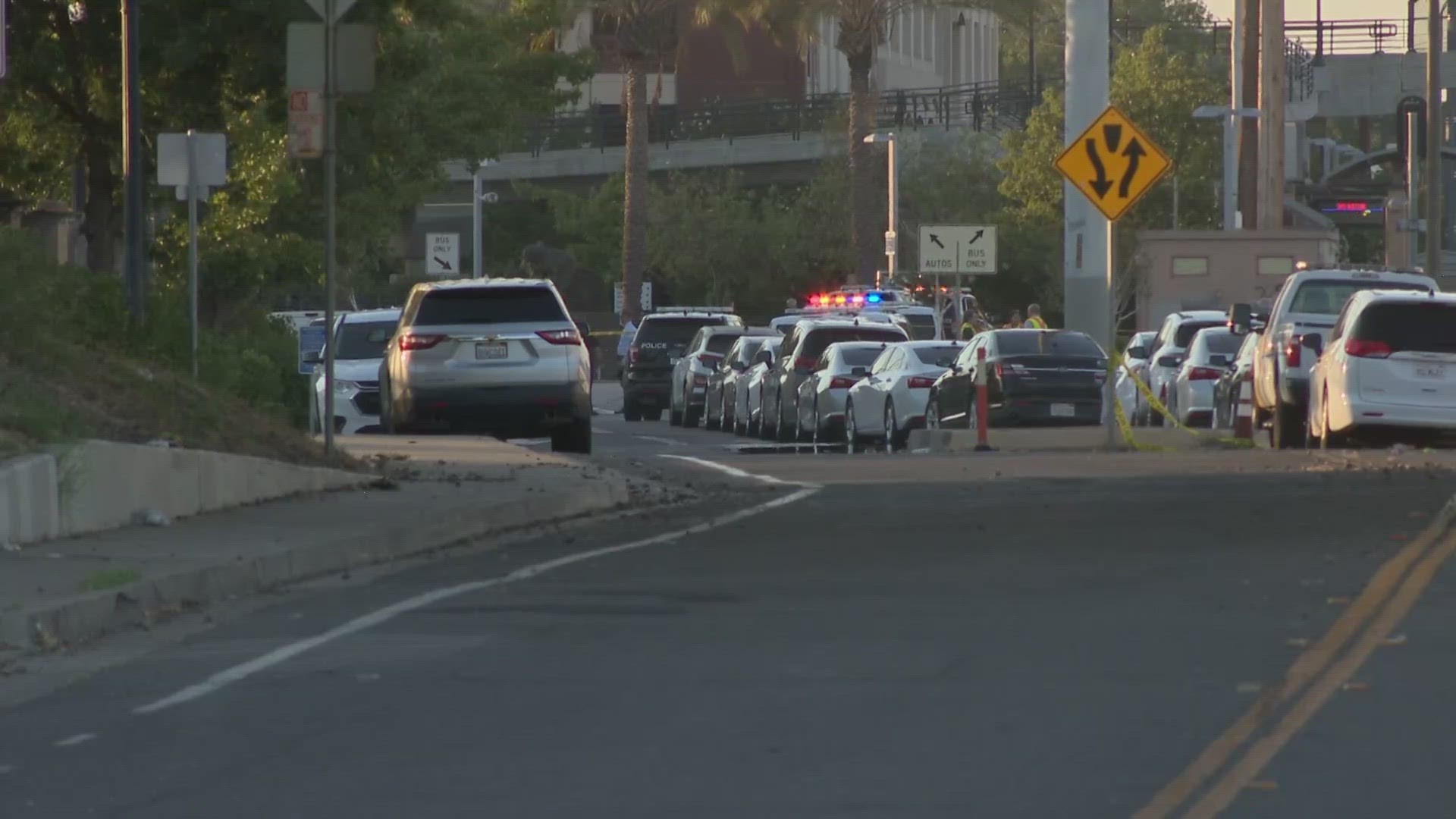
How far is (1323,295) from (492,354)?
913 cm

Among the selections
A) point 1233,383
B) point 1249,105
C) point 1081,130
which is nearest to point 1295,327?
point 1233,383

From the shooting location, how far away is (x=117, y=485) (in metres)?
16.3

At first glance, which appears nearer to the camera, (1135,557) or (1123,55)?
(1135,557)

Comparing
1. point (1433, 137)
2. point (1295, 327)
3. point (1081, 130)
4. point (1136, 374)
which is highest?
point (1433, 137)

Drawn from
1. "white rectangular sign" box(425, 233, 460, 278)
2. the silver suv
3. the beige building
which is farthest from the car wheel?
"white rectangular sign" box(425, 233, 460, 278)

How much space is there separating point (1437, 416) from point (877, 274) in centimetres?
3680

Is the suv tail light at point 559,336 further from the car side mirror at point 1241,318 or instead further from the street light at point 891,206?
the street light at point 891,206

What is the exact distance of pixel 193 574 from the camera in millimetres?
13625

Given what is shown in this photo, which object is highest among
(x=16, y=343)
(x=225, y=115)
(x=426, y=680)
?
(x=225, y=115)

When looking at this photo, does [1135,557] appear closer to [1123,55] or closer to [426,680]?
[426,680]

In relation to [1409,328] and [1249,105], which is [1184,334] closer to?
[1409,328]

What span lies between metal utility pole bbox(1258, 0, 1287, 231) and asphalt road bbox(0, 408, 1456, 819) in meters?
29.1

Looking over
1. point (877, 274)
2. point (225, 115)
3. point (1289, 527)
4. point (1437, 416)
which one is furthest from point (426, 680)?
point (877, 274)

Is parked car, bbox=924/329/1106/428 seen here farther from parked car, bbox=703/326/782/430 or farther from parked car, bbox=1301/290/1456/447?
parked car, bbox=703/326/782/430
